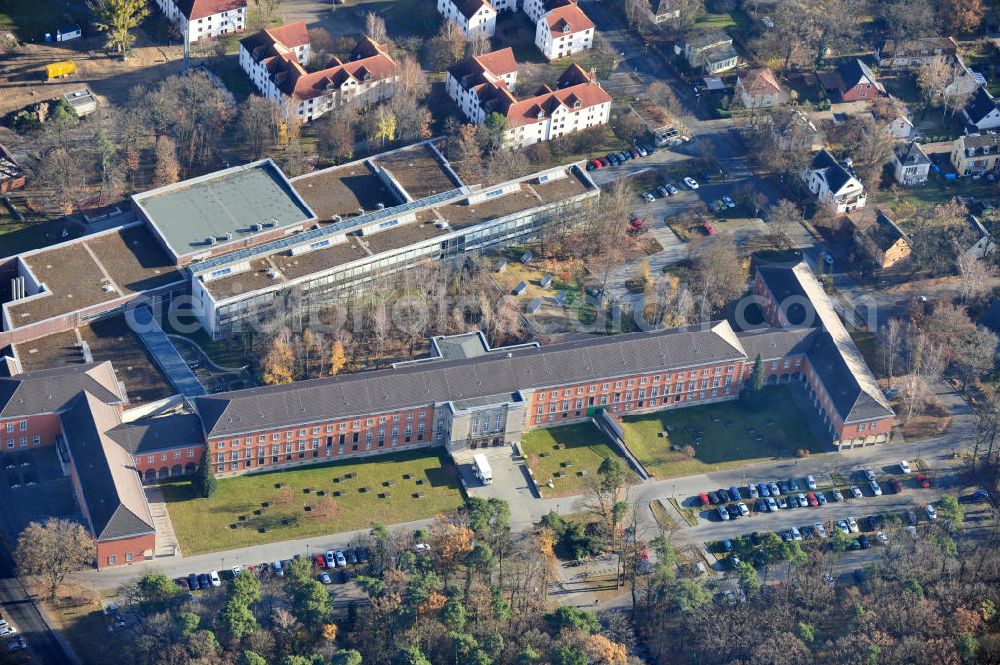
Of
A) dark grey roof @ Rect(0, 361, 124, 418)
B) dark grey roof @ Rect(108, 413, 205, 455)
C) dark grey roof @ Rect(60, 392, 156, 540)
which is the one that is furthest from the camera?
dark grey roof @ Rect(0, 361, 124, 418)

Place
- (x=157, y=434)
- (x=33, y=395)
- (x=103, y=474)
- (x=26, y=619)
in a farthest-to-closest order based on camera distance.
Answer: (x=33, y=395) → (x=157, y=434) → (x=103, y=474) → (x=26, y=619)

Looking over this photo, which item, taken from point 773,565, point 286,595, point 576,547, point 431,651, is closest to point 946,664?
point 773,565

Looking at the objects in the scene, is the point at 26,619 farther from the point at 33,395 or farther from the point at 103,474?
the point at 33,395

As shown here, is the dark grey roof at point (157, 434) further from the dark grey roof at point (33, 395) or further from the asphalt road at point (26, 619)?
the asphalt road at point (26, 619)

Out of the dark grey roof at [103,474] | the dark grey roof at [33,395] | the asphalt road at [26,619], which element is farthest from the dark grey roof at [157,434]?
the asphalt road at [26,619]

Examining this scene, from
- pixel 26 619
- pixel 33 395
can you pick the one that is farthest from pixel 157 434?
pixel 26 619

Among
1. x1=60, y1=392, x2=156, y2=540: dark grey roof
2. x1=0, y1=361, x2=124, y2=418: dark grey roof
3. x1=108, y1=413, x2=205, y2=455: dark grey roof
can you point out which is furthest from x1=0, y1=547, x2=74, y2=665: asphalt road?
x1=108, y1=413, x2=205, y2=455: dark grey roof

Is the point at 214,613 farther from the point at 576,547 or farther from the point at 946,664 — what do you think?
the point at 946,664

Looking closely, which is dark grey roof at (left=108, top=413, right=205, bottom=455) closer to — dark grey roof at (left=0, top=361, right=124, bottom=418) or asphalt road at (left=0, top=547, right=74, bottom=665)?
dark grey roof at (left=0, top=361, right=124, bottom=418)
